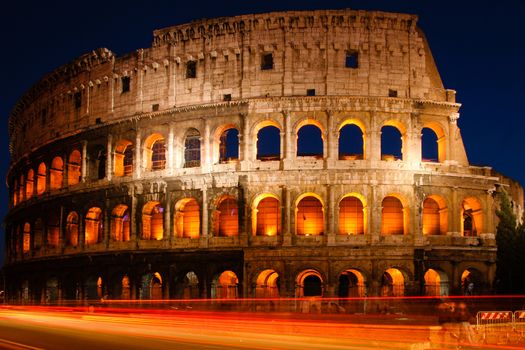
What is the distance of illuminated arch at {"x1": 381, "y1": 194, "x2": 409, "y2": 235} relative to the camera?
3347cm

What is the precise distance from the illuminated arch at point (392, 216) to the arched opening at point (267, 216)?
5.09m

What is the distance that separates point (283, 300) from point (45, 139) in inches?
787

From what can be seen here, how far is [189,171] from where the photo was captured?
3450 cm

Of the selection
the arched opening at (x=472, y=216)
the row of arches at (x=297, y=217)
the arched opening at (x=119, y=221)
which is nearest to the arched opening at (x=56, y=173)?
the row of arches at (x=297, y=217)

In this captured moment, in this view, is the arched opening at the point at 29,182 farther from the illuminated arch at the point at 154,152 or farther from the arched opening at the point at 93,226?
the illuminated arch at the point at 154,152

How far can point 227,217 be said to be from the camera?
3481 cm

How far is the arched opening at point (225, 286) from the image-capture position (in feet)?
110

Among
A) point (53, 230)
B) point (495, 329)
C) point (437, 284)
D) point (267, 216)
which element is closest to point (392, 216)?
point (437, 284)

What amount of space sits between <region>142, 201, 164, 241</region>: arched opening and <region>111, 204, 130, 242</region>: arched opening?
160 centimetres

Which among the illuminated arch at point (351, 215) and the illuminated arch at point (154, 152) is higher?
the illuminated arch at point (154, 152)

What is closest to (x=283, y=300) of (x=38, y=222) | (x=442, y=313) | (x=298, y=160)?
(x=298, y=160)

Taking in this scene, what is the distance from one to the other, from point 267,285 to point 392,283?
237 inches

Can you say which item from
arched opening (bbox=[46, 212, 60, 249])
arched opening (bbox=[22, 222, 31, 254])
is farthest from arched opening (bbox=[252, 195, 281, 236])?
arched opening (bbox=[22, 222, 31, 254])

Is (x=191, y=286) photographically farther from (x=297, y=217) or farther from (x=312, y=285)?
(x=297, y=217)
